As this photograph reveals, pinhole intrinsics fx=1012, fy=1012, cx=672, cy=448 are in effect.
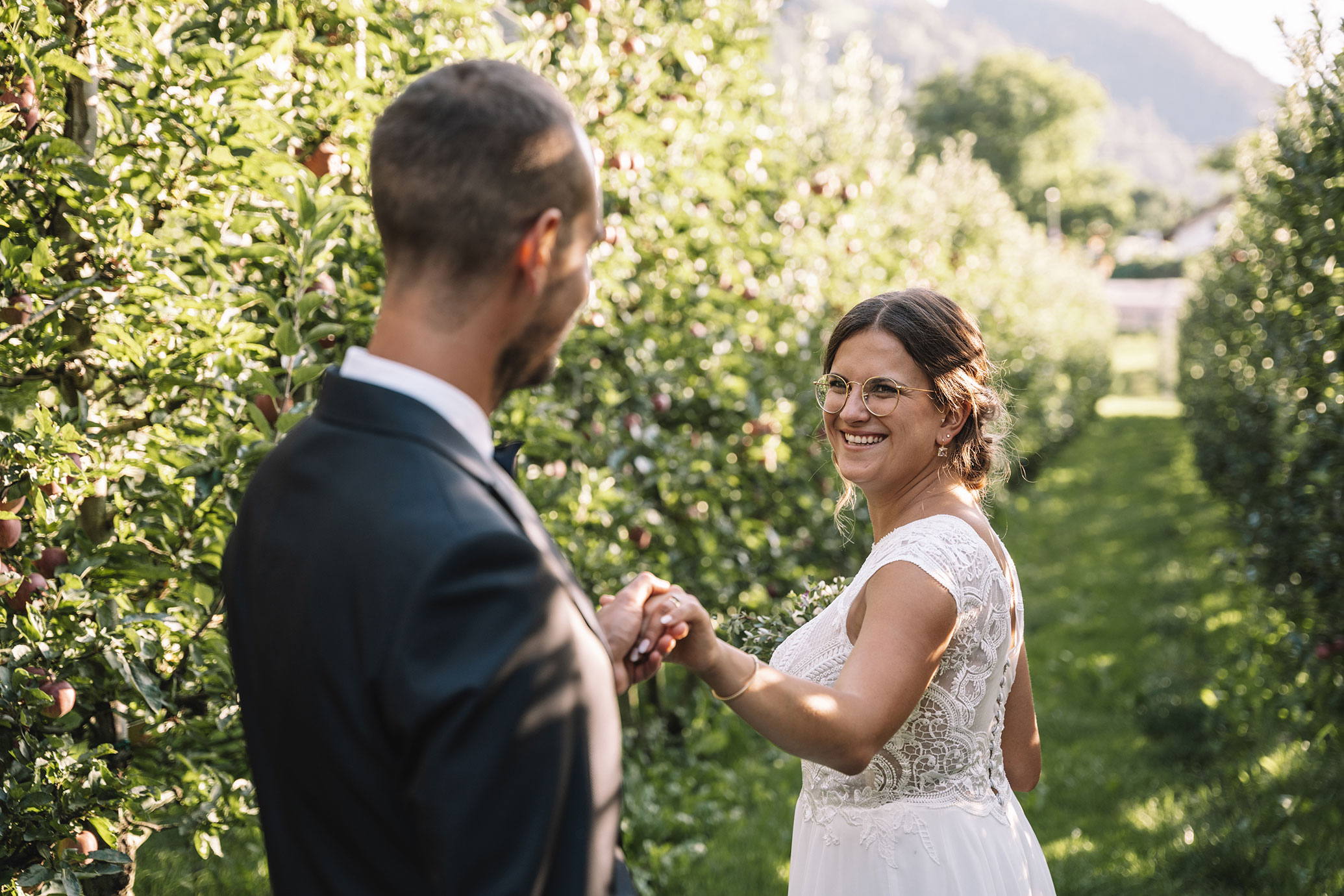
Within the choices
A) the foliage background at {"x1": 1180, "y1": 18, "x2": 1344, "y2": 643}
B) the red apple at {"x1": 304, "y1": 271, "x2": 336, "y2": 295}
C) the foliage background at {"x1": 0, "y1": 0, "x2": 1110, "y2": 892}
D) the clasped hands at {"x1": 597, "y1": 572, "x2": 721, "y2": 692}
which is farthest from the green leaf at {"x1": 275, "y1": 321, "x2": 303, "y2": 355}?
the foliage background at {"x1": 1180, "y1": 18, "x2": 1344, "y2": 643}

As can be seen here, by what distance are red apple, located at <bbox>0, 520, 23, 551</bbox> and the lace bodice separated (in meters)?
1.54

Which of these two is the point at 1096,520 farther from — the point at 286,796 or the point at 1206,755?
the point at 286,796

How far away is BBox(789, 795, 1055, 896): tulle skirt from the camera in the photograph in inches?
74.0

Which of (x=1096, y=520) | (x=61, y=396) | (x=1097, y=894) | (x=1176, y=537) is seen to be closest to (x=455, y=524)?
(x=61, y=396)

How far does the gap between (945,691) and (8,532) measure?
1.81 m

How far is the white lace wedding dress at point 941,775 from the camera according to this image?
1850mm

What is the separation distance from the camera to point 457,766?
36.2 inches

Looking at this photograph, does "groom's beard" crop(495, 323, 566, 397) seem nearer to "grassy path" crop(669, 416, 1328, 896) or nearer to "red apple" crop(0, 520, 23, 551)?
"red apple" crop(0, 520, 23, 551)

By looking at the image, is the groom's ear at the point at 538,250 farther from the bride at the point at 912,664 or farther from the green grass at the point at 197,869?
the green grass at the point at 197,869

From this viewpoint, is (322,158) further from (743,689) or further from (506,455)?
(743,689)

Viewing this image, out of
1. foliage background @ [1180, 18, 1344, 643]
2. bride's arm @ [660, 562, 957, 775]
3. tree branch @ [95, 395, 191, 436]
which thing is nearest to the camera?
bride's arm @ [660, 562, 957, 775]

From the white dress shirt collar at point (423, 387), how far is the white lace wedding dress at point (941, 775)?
980 millimetres

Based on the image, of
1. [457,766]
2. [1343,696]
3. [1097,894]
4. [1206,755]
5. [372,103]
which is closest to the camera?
[457,766]

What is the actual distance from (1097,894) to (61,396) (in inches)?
152
